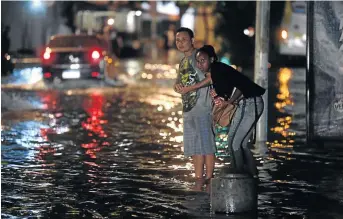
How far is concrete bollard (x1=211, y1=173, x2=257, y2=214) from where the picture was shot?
8.88 meters

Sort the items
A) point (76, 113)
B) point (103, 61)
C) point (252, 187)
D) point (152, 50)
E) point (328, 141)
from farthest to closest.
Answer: point (152, 50) → point (103, 61) → point (76, 113) → point (328, 141) → point (252, 187)

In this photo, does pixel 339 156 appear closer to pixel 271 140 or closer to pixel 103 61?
pixel 271 140

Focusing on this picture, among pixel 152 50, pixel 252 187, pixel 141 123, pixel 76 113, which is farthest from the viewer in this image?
pixel 152 50

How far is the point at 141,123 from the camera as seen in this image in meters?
17.7

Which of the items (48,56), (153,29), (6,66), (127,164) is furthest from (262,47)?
(153,29)

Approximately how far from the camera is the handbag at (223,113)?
32.4 feet

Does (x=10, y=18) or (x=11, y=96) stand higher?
(x=10, y=18)

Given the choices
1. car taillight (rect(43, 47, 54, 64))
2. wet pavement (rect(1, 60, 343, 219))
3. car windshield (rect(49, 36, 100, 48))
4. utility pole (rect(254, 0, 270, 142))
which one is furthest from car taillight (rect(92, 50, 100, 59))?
utility pole (rect(254, 0, 270, 142))

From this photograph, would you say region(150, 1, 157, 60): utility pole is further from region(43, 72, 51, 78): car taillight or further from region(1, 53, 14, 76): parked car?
region(43, 72, 51, 78): car taillight

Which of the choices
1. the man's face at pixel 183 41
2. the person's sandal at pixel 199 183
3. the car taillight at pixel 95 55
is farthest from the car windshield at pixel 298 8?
the man's face at pixel 183 41

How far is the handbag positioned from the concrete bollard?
114 centimetres

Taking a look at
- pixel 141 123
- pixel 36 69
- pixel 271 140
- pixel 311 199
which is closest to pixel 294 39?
pixel 36 69

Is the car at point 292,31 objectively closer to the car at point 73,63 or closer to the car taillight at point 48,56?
the car at point 73,63

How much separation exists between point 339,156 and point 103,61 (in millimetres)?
15521
